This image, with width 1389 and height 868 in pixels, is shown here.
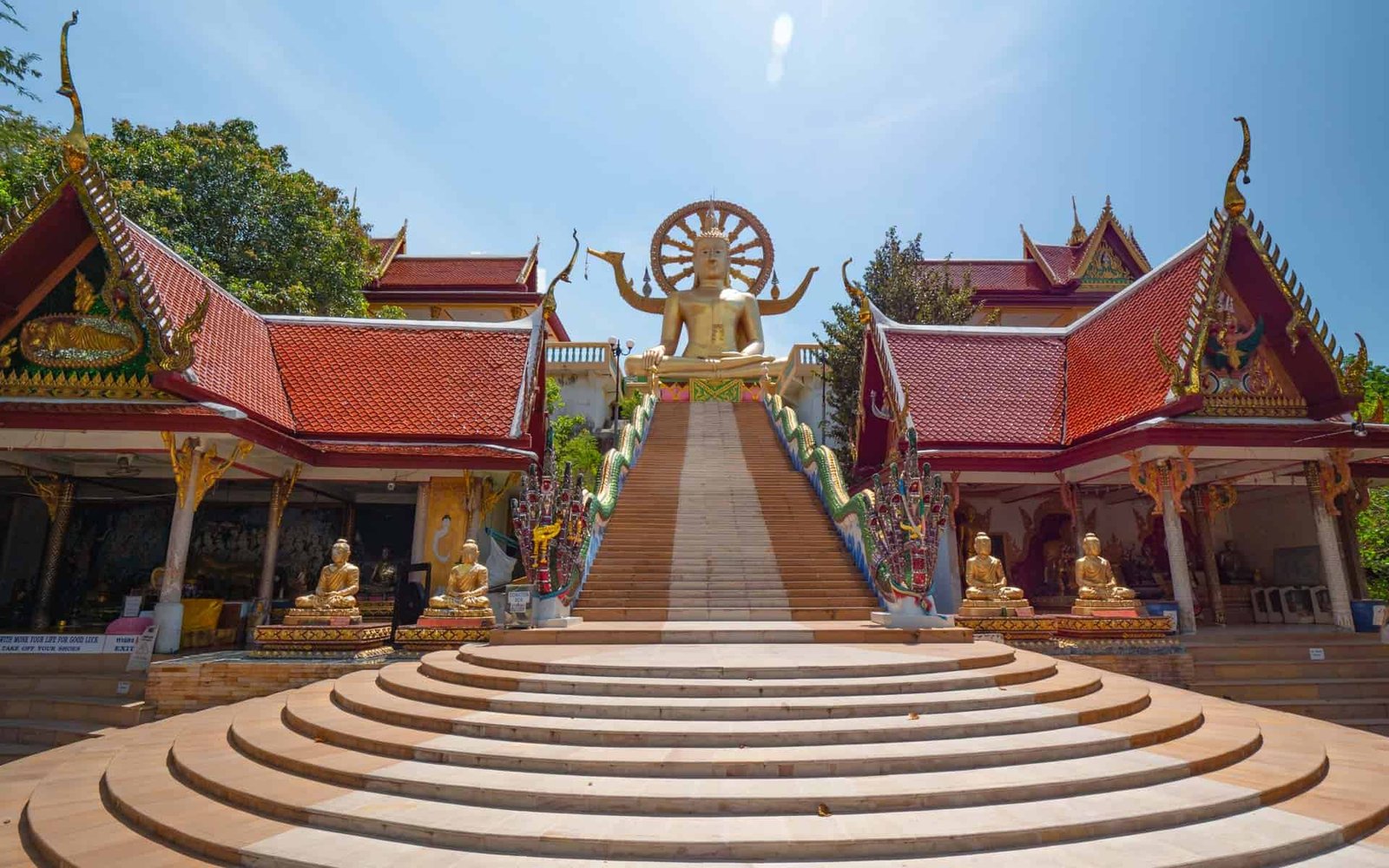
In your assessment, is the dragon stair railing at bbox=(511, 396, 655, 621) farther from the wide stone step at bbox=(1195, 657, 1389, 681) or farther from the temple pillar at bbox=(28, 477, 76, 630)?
the temple pillar at bbox=(28, 477, 76, 630)

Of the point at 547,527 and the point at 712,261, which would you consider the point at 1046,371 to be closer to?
the point at 547,527

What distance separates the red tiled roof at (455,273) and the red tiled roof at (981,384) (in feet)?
58.4

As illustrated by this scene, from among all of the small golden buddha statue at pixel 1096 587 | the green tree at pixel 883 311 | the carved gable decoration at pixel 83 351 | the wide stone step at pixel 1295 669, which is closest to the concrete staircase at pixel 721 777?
the wide stone step at pixel 1295 669

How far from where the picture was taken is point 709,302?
69.2ft

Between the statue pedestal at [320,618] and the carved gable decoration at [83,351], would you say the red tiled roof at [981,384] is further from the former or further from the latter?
the carved gable decoration at [83,351]

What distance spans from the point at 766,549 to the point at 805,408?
12037mm

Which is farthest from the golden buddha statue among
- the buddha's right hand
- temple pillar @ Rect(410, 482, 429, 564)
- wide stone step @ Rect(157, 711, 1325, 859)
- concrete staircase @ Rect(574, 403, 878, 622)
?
wide stone step @ Rect(157, 711, 1325, 859)

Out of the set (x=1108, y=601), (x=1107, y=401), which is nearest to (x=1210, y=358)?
(x=1107, y=401)

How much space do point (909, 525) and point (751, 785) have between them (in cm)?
493

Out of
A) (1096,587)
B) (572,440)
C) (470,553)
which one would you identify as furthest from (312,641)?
(1096,587)

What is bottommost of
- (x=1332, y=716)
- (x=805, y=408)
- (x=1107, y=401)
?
(x=1332, y=716)

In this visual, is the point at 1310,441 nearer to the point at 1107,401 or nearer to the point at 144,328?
the point at 1107,401

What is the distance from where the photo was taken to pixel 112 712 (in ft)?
24.7

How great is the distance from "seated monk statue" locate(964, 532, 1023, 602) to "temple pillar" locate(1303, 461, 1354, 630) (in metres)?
4.49
